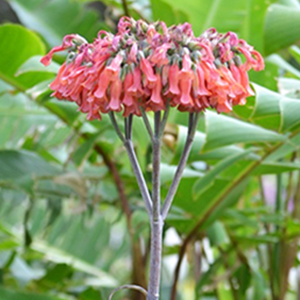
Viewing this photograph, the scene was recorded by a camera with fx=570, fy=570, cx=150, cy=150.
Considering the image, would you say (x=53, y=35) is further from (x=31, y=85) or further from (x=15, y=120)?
(x=31, y=85)

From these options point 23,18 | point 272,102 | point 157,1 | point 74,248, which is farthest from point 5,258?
point 272,102

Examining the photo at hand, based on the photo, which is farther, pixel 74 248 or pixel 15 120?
pixel 74 248

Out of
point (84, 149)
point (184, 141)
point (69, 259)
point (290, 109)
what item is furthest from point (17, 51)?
point (69, 259)

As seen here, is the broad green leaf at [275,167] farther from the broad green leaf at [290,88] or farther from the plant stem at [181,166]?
the plant stem at [181,166]

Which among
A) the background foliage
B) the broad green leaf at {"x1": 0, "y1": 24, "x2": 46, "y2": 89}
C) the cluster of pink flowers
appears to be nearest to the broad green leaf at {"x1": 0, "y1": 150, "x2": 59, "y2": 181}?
the background foliage

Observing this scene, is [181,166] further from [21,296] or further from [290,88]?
[21,296]

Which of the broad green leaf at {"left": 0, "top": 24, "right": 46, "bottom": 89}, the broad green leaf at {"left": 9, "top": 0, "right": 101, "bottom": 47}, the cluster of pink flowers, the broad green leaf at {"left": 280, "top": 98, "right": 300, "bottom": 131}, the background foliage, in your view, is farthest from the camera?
the broad green leaf at {"left": 9, "top": 0, "right": 101, "bottom": 47}

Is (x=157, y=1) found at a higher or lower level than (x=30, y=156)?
higher

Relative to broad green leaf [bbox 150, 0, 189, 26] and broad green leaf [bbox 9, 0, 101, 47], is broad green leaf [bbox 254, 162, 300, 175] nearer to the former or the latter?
broad green leaf [bbox 150, 0, 189, 26]
